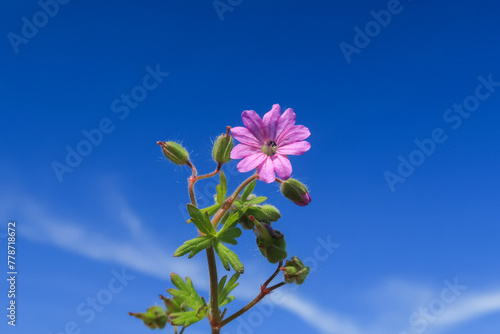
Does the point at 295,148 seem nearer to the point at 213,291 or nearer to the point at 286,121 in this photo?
the point at 286,121

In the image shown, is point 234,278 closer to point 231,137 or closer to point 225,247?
point 225,247

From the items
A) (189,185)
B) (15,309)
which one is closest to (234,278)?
(189,185)

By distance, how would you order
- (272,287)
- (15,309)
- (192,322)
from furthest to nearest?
(15,309), (272,287), (192,322)

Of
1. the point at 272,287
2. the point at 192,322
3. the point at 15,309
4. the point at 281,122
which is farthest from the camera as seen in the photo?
the point at 15,309

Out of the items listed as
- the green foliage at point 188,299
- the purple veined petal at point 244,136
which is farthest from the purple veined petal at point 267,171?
the green foliage at point 188,299

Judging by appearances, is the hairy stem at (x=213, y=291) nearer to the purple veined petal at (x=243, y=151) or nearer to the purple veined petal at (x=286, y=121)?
the purple veined petal at (x=243, y=151)

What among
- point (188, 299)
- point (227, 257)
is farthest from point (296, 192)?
point (188, 299)
